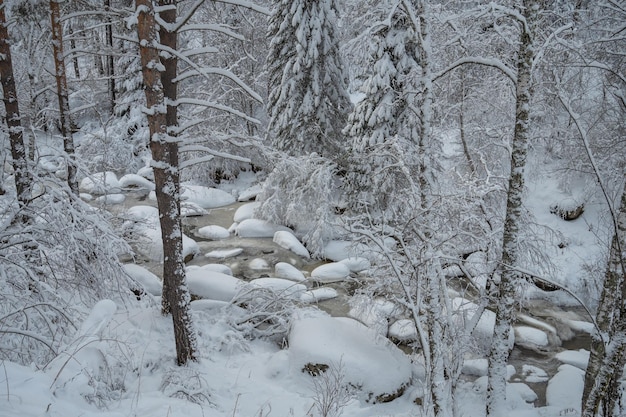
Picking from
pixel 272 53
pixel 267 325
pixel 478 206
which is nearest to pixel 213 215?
pixel 272 53

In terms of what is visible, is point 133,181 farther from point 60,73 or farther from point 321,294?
point 321,294

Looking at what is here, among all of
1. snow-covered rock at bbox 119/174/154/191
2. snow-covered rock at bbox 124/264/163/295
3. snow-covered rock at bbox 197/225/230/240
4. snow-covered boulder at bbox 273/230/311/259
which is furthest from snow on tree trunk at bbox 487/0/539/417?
snow-covered rock at bbox 119/174/154/191

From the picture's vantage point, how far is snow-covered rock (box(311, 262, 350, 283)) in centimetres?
1252

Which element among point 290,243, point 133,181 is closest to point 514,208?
point 290,243

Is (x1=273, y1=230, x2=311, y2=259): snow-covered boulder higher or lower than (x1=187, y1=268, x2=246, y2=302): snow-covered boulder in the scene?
lower

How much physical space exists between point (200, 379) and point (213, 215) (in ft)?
41.1

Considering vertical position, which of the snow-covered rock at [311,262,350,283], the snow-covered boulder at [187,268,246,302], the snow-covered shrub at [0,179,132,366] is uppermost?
the snow-covered shrub at [0,179,132,366]

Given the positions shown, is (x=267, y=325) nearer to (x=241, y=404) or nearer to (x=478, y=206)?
(x=241, y=404)

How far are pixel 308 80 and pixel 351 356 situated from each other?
39.9 ft

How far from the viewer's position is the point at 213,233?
50.8 feet

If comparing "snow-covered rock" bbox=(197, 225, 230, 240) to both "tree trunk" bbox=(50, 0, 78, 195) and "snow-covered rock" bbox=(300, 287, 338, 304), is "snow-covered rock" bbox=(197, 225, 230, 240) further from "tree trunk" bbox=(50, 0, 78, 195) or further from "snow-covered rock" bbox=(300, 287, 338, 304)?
"tree trunk" bbox=(50, 0, 78, 195)

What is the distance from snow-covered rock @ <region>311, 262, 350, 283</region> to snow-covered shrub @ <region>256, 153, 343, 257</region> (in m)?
1.23

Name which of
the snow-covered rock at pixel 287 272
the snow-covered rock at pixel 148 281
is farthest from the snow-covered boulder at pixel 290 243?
the snow-covered rock at pixel 148 281

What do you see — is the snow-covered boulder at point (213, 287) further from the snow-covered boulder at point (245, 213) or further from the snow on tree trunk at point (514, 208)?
the snow-covered boulder at point (245, 213)
